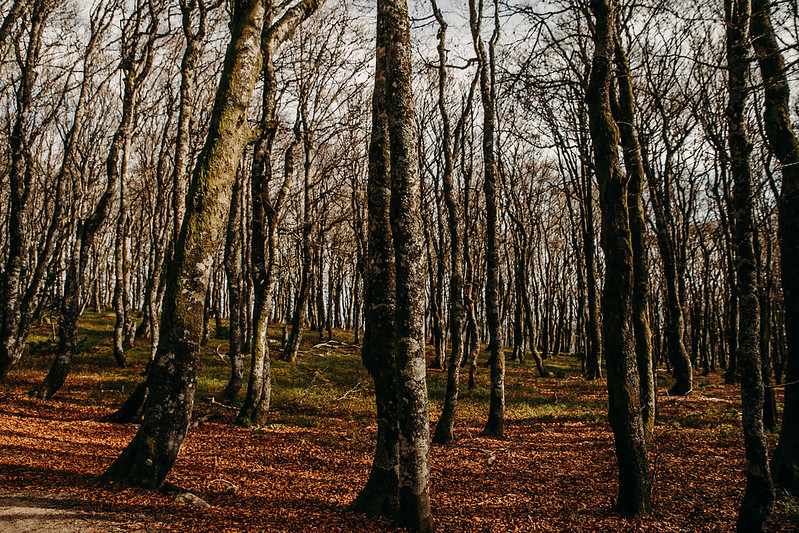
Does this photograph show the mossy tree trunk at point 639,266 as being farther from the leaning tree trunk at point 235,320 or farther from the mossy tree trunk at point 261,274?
the leaning tree trunk at point 235,320

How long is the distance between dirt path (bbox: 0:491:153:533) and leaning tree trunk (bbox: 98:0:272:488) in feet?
2.27

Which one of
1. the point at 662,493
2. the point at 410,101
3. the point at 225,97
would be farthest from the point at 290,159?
the point at 662,493

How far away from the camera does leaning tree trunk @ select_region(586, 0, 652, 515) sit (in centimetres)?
568

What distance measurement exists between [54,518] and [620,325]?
696 cm

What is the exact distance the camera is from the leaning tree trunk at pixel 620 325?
5.68m

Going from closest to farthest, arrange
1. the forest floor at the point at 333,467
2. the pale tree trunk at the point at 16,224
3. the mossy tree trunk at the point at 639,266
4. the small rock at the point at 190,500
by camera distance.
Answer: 1. the forest floor at the point at 333,467
2. the small rock at the point at 190,500
3. the mossy tree trunk at the point at 639,266
4. the pale tree trunk at the point at 16,224

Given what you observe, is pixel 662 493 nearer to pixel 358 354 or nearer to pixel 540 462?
pixel 540 462

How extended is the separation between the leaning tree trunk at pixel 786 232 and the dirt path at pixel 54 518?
343 inches

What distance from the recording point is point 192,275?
5.88 m

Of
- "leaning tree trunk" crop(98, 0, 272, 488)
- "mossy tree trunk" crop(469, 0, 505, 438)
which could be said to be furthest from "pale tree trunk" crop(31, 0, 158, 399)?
"mossy tree trunk" crop(469, 0, 505, 438)

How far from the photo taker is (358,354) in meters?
27.2

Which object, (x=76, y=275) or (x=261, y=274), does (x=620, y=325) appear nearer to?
(x=261, y=274)

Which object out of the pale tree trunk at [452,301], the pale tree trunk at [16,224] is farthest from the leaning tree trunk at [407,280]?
the pale tree trunk at [16,224]

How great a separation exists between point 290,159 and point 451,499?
393 inches
